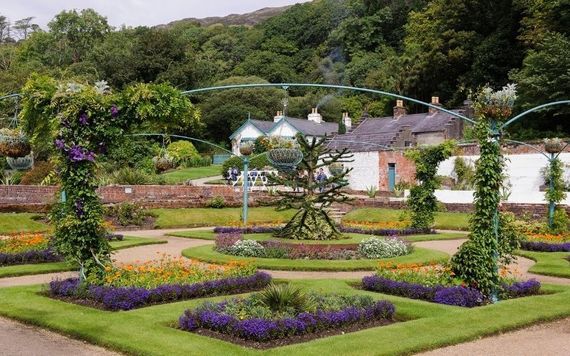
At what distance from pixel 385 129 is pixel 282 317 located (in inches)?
1796

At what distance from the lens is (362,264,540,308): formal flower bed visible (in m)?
13.1

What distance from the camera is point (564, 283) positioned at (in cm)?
1638

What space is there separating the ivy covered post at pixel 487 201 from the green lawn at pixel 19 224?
2019 centimetres

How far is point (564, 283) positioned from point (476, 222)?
424 centimetres

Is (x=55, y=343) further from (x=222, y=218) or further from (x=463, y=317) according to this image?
(x=222, y=218)

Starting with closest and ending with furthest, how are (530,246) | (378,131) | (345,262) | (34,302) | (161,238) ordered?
(34,302), (345,262), (530,246), (161,238), (378,131)

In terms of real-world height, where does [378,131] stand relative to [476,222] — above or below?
above

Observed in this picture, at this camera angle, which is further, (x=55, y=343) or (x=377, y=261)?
(x=377, y=261)

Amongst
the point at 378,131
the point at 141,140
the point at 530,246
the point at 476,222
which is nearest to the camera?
the point at 476,222

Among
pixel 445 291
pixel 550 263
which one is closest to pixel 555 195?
pixel 550 263

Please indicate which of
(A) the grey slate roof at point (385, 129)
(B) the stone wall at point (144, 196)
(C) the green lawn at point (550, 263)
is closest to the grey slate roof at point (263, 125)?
(A) the grey slate roof at point (385, 129)

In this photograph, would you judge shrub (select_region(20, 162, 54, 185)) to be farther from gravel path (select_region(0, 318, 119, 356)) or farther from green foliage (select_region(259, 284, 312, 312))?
green foliage (select_region(259, 284, 312, 312))

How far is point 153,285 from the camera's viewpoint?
Result: 44.1ft

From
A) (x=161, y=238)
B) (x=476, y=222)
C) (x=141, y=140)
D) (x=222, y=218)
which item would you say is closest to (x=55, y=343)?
(x=476, y=222)
